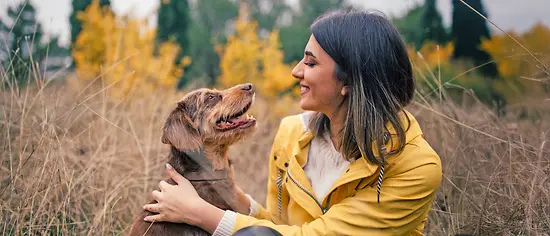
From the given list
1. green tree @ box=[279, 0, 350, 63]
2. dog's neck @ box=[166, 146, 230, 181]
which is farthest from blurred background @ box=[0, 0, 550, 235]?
green tree @ box=[279, 0, 350, 63]

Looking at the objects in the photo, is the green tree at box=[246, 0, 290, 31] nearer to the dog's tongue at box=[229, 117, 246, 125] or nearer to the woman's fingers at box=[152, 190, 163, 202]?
the dog's tongue at box=[229, 117, 246, 125]

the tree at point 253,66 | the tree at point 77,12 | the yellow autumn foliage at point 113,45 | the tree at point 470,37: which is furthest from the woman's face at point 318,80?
the tree at point 253,66

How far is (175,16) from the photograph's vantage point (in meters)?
12.6

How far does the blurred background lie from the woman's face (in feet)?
1.47

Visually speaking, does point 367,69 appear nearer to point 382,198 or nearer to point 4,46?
point 382,198

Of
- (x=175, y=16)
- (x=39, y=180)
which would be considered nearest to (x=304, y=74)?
(x=39, y=180)

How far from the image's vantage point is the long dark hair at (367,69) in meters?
2.68

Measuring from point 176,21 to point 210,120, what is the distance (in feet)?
32.1

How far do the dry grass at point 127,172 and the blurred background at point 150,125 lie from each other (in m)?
0.01

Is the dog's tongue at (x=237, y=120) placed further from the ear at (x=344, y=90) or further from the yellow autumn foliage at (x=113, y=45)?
the yellow autumn foliage at (x=113, y=45)

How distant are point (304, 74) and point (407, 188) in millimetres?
856

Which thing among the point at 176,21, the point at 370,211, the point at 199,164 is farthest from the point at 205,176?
the point at 176,21

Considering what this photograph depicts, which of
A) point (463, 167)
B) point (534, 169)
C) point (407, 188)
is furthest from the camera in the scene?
point (463, 167)

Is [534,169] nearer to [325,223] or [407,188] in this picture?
[407,188]
